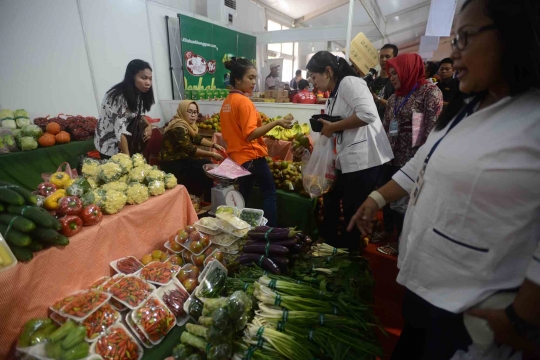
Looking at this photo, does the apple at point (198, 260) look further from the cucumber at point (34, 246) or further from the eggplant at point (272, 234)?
the cucumber at point (34, 246)

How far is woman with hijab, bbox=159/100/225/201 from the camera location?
3410 mm

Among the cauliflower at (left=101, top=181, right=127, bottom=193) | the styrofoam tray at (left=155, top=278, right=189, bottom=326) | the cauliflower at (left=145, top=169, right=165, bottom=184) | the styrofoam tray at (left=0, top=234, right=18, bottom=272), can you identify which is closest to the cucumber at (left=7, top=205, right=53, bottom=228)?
Result: the styrofoam tray at (left=0, top=234, right=18, bottom=272)

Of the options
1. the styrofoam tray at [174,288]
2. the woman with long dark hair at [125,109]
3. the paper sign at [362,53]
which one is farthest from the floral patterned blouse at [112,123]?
the paper sign at [362,53]

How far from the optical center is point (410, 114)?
2.55 meters

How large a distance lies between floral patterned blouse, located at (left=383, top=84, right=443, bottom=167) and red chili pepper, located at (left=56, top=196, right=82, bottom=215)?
2.81 metres

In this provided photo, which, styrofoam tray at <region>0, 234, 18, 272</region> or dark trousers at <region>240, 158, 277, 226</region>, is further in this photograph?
dark trousers at <region>240, 158, 277, 226</region>

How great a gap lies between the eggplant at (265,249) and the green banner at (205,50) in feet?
19.6

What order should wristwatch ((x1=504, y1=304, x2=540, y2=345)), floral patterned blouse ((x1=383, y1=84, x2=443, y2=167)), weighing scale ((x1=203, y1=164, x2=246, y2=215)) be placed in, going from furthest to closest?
weighing scale ((x1=203, y1=164, x2=246, y2=215)) → floral patterned blouse ((x1=383, y1=84, x2=443, y2=167)) → wristwatch ((x1=504, y1=304, x2=540, y2=345))

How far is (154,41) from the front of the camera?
629 cm

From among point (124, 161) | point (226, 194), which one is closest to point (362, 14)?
point (226, 194)

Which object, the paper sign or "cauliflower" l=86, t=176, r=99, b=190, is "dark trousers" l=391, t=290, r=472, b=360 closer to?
"cauliflower" l=86, t=176, r=99, b=190

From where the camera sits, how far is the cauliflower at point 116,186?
191 centimetres

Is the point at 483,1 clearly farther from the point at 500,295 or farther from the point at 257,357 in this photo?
the point at 257,357

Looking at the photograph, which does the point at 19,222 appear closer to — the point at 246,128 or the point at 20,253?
the point at 20,253
